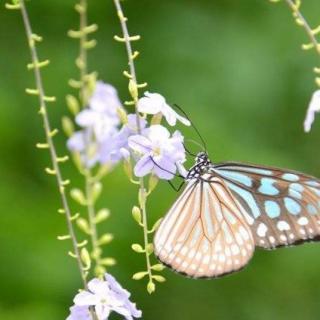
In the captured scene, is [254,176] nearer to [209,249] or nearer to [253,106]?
[209,249]

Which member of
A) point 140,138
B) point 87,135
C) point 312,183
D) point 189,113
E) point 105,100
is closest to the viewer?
point 87,135

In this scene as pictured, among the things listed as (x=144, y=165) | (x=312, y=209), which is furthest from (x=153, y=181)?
(x=312, y=209)

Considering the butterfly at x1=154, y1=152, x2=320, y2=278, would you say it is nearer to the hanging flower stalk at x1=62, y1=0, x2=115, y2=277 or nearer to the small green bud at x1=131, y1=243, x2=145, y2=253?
the small green bud at x1=131, y1=243, x2=145, y2=253

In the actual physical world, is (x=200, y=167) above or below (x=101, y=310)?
above

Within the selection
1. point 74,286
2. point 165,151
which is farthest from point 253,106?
point 165,151

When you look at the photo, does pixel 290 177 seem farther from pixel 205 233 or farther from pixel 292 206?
pixel 205 233

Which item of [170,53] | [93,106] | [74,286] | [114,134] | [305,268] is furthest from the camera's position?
[170,53]

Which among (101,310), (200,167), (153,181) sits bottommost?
(101,310)
